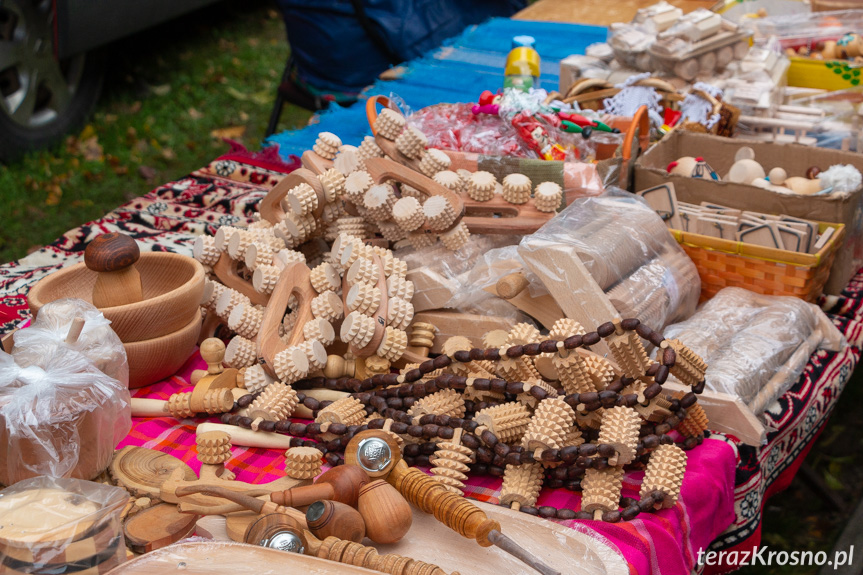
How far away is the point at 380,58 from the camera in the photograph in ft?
13.2

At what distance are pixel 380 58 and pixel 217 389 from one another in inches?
117

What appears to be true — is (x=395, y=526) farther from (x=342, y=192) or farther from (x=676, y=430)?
(x=342, y=192)

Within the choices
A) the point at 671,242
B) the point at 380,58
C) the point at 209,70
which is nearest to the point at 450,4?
the point at 380,58

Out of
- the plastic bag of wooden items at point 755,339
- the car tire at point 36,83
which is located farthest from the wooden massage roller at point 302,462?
the car tire at point 36,83

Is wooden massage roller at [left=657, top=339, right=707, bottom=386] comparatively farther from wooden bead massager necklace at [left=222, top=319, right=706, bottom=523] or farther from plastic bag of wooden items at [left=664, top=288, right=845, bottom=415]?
plastic bag of wooden items at [left=664, top=288, right=845, bottom=415]

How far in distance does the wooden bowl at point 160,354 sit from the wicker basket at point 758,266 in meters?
1.18

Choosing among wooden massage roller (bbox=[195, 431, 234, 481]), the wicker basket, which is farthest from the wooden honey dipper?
the wicker basket

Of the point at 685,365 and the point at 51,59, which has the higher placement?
the point at 685,365

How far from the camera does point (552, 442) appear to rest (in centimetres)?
118

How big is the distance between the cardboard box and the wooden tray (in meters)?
1.24

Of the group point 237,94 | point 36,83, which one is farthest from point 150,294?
point 237,94

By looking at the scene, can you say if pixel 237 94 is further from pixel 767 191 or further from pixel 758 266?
pixel 758 266

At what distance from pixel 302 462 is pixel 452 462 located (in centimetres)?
23

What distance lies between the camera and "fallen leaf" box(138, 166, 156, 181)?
441cm
